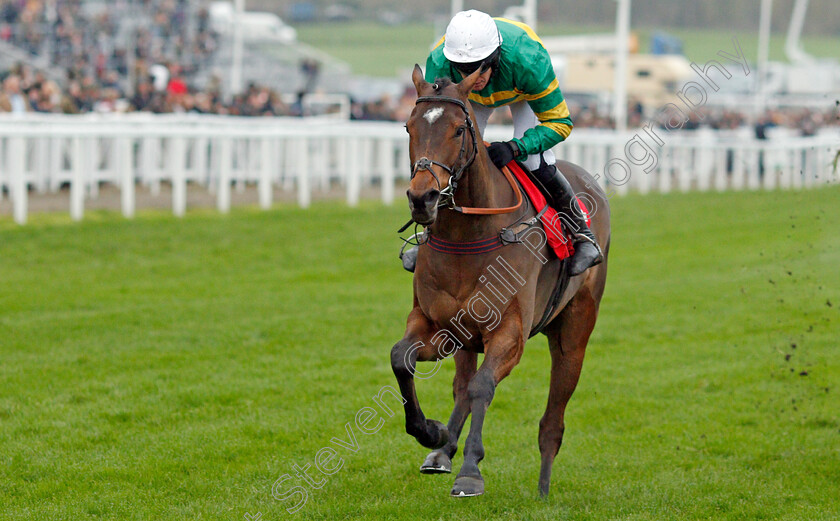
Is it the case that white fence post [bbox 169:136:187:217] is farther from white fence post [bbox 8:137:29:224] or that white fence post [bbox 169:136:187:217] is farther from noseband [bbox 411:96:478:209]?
noseband [bbox 411:96:478:209]

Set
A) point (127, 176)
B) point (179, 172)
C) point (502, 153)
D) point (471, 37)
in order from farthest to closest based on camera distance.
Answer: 1. point (179, 172)
2. point (127, 176)
3. point (502, 153)
4. point (471, 37)

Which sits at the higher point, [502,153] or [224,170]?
[502,153]

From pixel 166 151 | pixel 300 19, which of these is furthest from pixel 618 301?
pixel 300 19

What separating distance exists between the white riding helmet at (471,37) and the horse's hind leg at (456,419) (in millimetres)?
1442

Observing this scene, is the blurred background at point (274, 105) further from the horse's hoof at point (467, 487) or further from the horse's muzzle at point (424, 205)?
the horse's hoof at point (467, 487)

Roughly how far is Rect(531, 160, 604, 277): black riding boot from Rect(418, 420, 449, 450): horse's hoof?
105cm

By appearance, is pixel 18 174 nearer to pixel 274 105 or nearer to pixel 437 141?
pixel 437 141

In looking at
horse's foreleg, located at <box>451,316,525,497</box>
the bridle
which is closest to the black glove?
the bridle

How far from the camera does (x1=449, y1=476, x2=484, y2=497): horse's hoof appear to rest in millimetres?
4168

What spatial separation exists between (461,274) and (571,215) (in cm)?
101

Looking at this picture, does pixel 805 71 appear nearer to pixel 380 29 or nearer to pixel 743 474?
pixel 380 29

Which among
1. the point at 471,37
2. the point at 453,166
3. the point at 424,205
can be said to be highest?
the point at 471,37

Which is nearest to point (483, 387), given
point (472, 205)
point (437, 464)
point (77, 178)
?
point (437, 464)

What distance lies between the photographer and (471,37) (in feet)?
14.4
